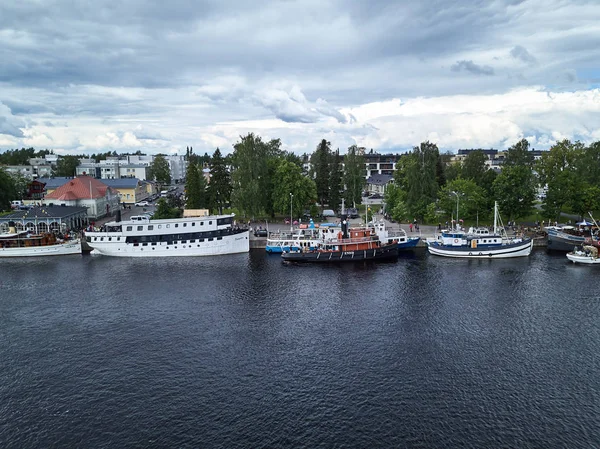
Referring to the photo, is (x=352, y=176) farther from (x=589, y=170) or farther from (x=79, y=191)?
(x=79, y=191)

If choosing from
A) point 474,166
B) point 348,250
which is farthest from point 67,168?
point 348,250

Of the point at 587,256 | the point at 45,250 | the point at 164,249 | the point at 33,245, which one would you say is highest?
the point at 33,245

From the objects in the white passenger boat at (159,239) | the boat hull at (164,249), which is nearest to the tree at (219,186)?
the white passenger boat at (159,239)

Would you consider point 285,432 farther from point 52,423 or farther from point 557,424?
point 557,424

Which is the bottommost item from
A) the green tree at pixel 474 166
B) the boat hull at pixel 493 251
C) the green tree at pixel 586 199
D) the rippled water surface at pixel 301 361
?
the rippled water surface at pixel 301 361

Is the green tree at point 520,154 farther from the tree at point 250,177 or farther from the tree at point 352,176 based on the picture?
the tree at point 250,177

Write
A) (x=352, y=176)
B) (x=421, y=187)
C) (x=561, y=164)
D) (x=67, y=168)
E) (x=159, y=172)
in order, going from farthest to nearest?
(x=159, y=172), (x=67, y=168), (x=352, y=176), (x=561, y=164), (x=421, y=187)

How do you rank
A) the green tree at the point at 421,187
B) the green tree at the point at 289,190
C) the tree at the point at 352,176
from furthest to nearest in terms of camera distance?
the tree at the point at 352,176 → the green tree at the point at 289,190 → the green tree at the point at 421,187
